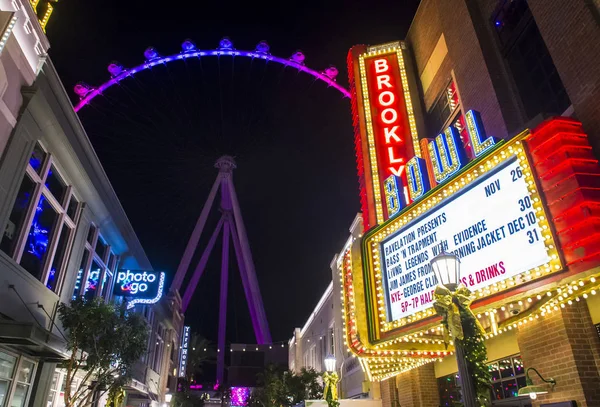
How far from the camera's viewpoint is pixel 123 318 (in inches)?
533

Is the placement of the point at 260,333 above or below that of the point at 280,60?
below

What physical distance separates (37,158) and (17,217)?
2.10 meters

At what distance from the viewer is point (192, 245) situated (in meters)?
49.5

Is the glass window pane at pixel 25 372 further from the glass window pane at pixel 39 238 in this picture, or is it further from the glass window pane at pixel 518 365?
the glass window pane at pixel 518 365

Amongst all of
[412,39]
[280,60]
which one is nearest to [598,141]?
[412,39]

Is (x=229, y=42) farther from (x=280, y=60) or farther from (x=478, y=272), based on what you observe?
(x=478, y=272)

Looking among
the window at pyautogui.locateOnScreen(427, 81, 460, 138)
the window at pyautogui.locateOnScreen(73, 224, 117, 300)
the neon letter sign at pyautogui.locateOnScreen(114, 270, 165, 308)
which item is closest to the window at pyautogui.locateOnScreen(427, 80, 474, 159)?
the window at pyautogui.locateOnScreen(427, 81, 460, 138)

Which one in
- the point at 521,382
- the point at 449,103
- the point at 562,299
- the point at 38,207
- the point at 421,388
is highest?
the point at 449,103

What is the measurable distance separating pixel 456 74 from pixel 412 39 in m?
6.11

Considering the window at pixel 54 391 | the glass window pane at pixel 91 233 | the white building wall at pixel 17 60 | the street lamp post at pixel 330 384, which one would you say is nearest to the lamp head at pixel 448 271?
the street lamp post at pixel 330 384

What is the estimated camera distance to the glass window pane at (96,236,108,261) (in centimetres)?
2057

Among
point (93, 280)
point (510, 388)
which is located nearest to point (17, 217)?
point (93, 280)

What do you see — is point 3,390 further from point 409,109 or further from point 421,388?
point 409,109

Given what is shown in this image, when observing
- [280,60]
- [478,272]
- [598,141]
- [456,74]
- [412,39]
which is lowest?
[478,272]
